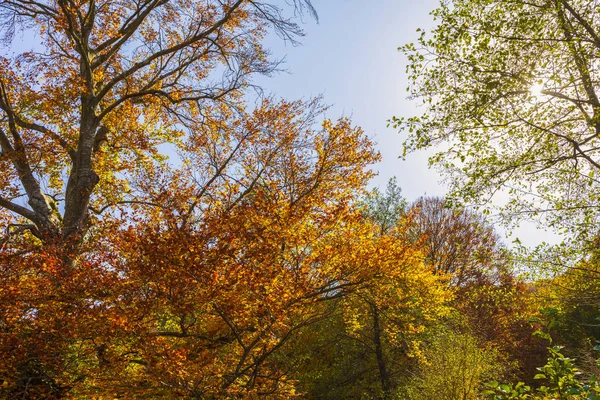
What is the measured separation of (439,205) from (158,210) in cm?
2034

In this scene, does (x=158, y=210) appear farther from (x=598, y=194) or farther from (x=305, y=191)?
(x=598, y=194)

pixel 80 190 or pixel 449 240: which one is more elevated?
pixel 449 240

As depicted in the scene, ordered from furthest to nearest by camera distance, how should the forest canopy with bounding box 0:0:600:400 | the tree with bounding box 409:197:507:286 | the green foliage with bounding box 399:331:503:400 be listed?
the tree with bounding box 409:197:507:286, the green foliage with bounding box 399:331:503:400, the forest canopy with bounding box 0:0:600:400

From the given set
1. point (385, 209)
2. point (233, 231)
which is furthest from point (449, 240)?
point (233, 231)

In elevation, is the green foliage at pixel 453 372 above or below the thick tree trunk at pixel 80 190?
below

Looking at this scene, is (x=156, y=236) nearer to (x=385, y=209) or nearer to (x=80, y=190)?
(x=80, y=190)

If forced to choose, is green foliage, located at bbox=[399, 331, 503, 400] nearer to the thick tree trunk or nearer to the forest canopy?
the forest canopy

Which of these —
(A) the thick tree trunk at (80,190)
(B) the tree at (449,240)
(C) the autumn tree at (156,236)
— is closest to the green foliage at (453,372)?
(C) the autumn tree at (156,236)

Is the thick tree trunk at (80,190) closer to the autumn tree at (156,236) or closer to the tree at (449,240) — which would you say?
the autumn tree at (156,236)

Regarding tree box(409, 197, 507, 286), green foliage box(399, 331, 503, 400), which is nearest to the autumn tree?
green foliage box(399, 331, 503, 400)

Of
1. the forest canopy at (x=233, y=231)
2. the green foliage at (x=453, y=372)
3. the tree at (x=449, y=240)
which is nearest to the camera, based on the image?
the forest canopy at (x=233, y=231)

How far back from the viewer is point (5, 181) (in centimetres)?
1090

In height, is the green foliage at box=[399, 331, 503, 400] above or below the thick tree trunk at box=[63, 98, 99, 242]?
below

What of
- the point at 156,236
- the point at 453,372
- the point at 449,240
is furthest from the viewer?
the point at 449,240
